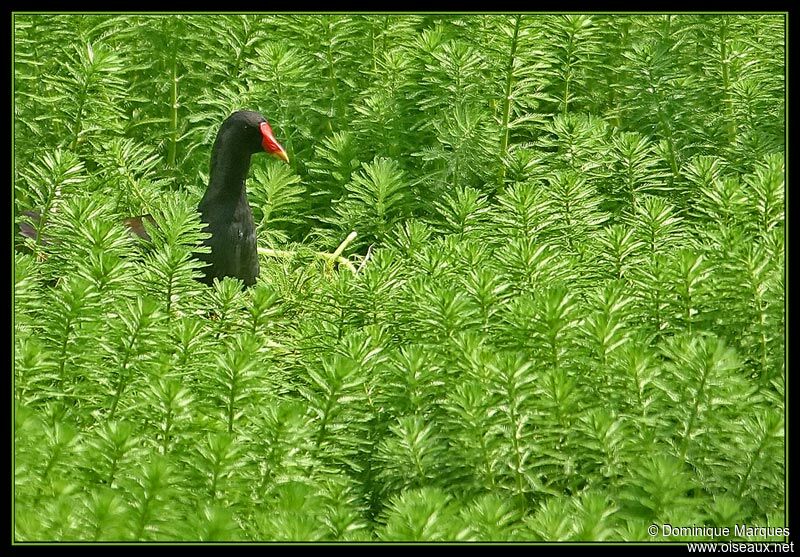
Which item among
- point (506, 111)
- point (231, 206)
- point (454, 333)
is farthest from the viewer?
point (506, 111)

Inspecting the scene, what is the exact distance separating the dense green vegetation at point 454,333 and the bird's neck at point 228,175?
17 centimetres

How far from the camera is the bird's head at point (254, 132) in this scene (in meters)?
3.79

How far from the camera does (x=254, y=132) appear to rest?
381cm

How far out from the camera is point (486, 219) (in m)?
3.44

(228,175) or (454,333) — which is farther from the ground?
(228,175)

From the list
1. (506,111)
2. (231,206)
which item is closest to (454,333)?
(231,206)

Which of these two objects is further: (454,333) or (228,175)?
(228,175)

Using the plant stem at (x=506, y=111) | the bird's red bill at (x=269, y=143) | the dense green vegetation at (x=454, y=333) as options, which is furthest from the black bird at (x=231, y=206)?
the plant stem at (x=506, y=111)

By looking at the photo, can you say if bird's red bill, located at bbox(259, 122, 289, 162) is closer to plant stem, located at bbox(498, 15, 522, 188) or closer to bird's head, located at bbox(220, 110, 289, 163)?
bird's head, located at bbox(220, 110, 289, 163)

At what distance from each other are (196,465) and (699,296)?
112 centimetres

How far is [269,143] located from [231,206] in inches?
9.5

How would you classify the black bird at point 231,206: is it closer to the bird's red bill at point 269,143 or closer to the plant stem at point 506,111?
the bird's red bill at point 269,143

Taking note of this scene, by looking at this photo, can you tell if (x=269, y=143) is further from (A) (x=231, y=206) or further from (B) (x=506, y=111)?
(B) (x=506, y=111)

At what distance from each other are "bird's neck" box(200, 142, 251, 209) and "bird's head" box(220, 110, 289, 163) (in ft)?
0.13
